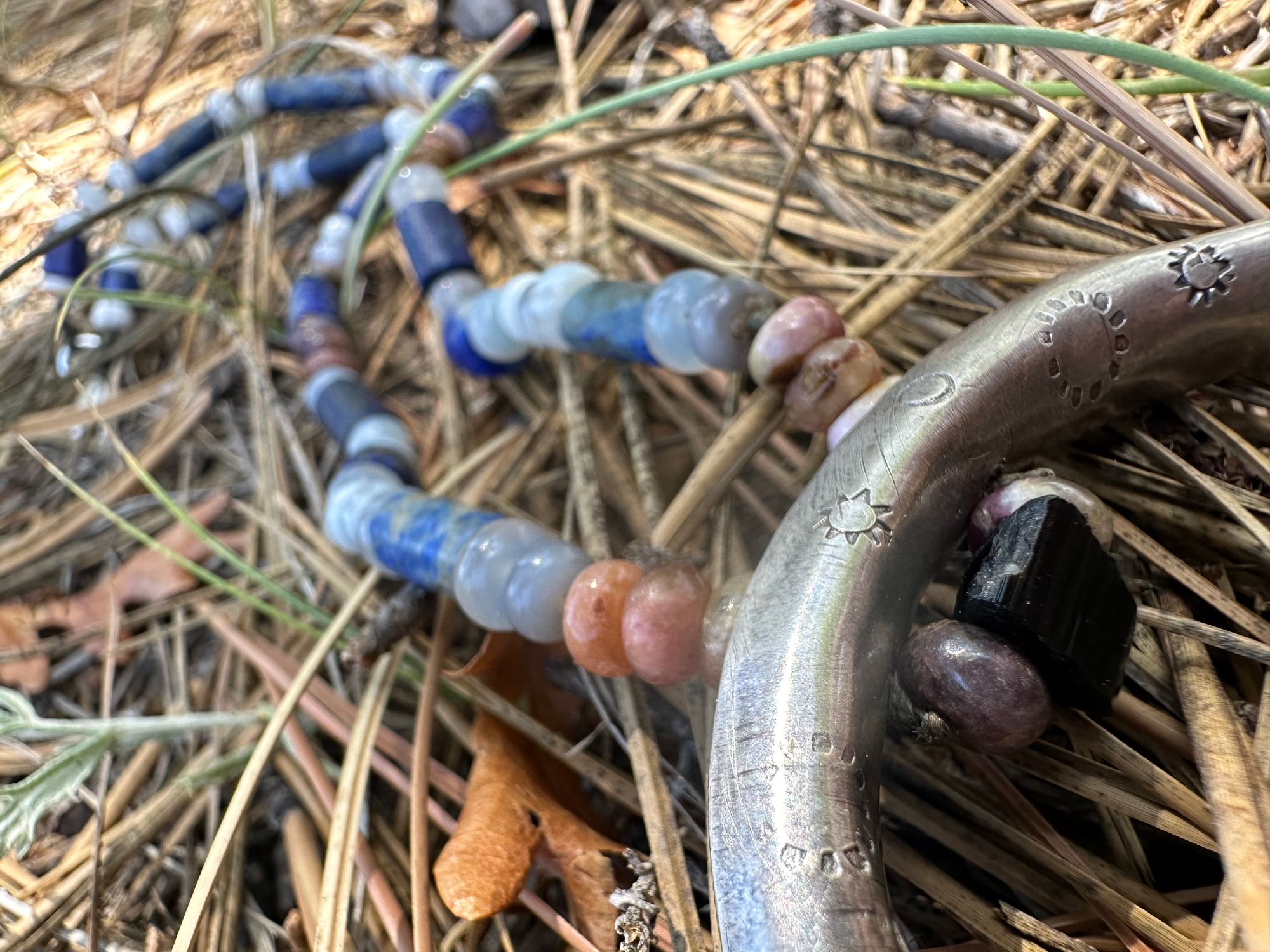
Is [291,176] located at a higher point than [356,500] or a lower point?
higher

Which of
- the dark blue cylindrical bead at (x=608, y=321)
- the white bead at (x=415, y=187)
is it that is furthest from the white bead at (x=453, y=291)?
the dark blue cylindrical bead at (x=608, y=321)

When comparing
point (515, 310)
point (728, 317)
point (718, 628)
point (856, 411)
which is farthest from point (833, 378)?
point (515, 310)

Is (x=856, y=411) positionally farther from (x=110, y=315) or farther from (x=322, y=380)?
(x=110, y=315)

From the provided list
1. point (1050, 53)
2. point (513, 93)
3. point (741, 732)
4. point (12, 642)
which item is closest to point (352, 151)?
point (513, 93)

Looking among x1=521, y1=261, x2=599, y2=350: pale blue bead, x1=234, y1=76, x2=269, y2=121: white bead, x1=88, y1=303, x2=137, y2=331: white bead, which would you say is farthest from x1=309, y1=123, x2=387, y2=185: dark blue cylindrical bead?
x1=521, y1=261, x2=599, y2=350: pale blue bead

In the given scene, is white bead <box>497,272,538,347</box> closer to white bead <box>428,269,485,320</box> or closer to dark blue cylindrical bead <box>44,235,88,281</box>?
white bead <box>428,269,485,320</box>

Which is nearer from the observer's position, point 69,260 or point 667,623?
point 667,623

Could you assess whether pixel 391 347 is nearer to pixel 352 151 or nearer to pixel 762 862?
pixel 352 151

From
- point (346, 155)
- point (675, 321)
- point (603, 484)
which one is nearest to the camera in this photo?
point (675, 321)
